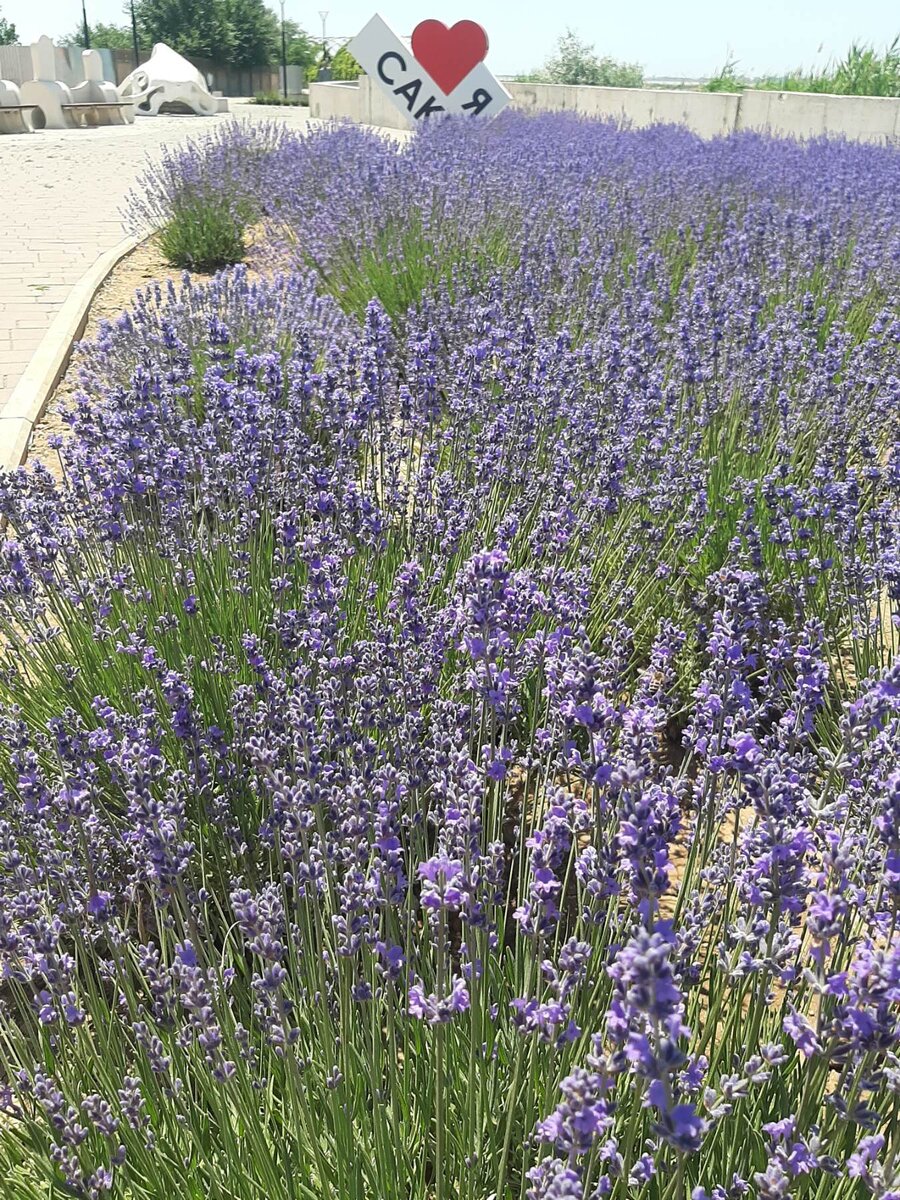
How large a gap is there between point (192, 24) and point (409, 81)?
2081 inches

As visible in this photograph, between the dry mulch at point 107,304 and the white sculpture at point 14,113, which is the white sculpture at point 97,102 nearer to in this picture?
the white sculpture at point 14,113

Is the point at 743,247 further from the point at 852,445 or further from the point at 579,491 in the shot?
the point at 579,491

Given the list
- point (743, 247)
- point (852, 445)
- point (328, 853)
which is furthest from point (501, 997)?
point (743, 247)

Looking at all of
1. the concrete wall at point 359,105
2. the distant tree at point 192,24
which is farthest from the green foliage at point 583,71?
the distant tree at point 192,24

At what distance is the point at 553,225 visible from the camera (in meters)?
7.01

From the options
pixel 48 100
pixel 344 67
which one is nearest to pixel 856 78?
pixel 48 100

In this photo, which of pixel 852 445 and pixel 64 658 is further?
pixel 852 445

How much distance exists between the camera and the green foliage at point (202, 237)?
9312mm

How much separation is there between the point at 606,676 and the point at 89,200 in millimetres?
14359

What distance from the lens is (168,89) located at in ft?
123

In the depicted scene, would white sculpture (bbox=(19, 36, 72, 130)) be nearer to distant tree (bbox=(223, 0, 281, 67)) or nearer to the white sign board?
the white sign board

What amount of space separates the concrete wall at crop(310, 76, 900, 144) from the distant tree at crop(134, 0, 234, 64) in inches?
1394

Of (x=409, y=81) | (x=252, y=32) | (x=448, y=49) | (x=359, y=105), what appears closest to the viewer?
(x=409, y=81)

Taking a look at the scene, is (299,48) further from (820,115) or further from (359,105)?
(820,115)
